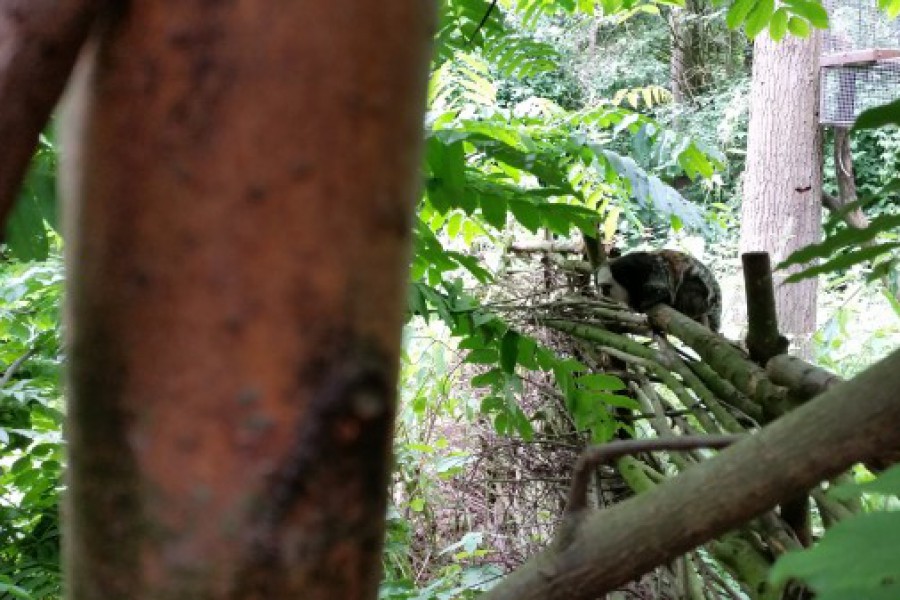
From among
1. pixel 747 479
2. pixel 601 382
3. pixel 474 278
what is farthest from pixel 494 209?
pixel 747 479

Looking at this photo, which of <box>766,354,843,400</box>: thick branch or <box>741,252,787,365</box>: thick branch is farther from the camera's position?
<box>741,252,787,365</box>: thick branch

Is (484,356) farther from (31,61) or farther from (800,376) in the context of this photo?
(31,61)

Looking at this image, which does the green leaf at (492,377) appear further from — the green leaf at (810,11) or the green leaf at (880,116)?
the green leaf at (880,116)

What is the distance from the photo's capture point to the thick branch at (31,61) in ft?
0.92

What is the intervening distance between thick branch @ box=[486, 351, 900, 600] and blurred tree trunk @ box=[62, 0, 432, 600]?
0.15m

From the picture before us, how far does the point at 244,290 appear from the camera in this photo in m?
0.26

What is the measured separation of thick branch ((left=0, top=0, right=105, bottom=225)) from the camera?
280 millimetres

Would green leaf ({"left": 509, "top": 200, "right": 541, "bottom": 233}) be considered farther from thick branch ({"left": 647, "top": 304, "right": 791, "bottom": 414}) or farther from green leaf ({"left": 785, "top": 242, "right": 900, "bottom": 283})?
green leaf ({"left": 785, "top": 242, "right": 900, "bottom": 283})

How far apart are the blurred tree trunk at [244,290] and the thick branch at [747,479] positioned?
151 millimetres

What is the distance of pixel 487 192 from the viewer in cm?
144

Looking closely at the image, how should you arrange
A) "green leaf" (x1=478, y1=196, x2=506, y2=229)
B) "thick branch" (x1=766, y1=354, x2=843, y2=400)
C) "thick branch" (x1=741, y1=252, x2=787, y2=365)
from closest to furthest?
"thick branch" (x1=766, y1=354, x2=843, y2=400)
"thick branch" (x1=741, y1=252, x2=787, y2=365)
"green leaf" (x1=478, y1=196, x2=506, y2=229)

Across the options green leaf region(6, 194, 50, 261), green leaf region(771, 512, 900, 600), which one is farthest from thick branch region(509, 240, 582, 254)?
green leaf region(771, 512, 900, 600)

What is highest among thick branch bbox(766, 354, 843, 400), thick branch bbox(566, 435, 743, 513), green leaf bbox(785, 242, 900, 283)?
green leaf bbox(785, 242, 900, 283)

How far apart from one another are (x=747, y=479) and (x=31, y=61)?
0.99 feet
